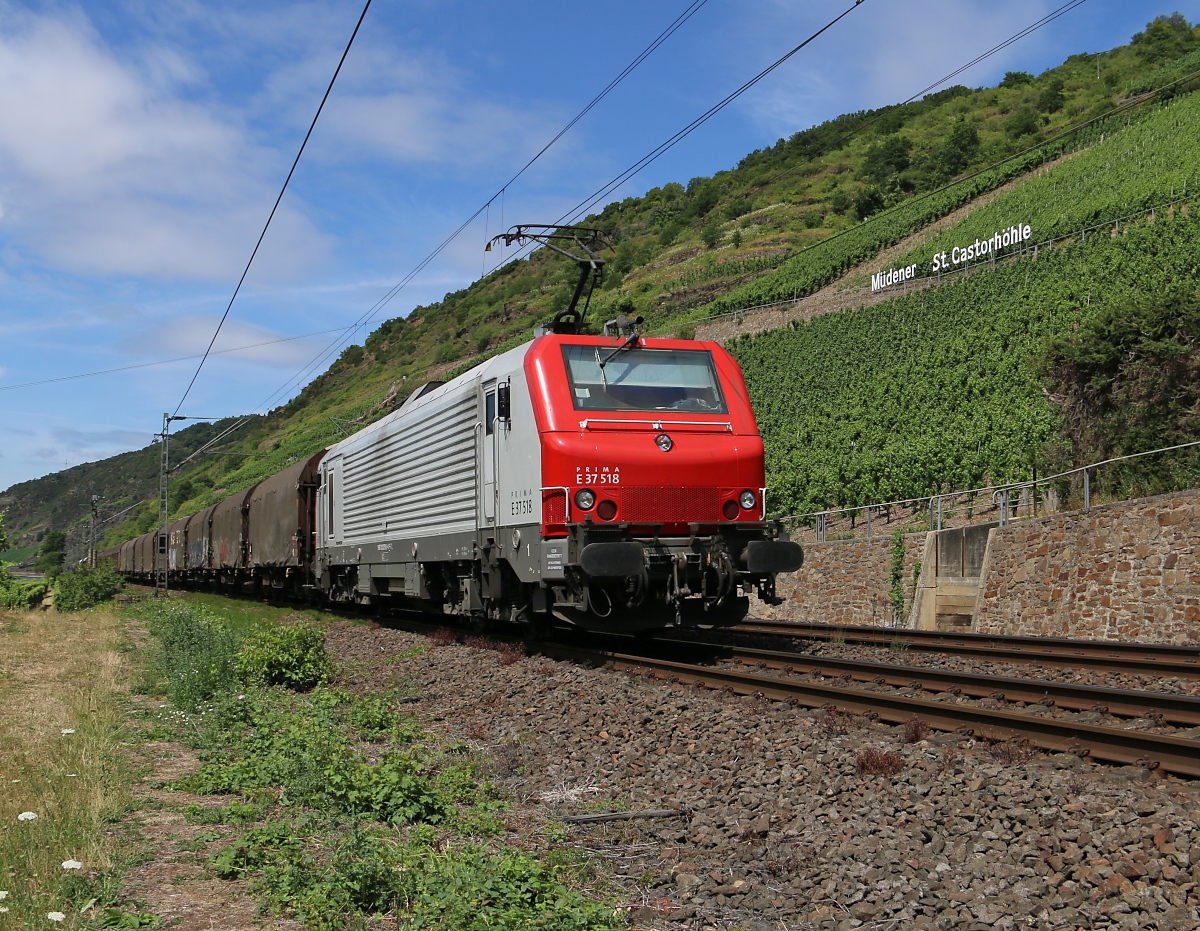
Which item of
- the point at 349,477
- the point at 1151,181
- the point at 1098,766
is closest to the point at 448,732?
the point at 1098,766

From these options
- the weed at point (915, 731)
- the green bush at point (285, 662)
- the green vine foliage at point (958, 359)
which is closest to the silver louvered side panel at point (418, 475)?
the green bush at point (285, 662)

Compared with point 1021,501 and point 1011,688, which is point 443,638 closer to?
point 1011,688

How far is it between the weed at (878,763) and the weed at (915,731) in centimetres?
51

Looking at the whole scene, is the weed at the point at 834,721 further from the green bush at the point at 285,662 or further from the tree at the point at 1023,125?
the tree at the point at 1023,125

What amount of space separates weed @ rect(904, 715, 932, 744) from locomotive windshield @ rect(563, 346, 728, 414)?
17.9 feet

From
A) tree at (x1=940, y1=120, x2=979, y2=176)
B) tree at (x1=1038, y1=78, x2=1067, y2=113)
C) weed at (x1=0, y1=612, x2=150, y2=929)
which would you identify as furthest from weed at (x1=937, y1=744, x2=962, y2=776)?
tree at (x1=1038, y1=78, x2=1067, y2=113)

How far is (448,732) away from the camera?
916 centimetres

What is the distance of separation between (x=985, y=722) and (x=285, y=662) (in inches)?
318

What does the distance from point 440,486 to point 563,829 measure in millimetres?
9078

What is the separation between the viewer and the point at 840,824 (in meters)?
5.53

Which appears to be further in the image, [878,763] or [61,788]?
[61,788]

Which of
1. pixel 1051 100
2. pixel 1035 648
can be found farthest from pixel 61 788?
pixel 1051 100

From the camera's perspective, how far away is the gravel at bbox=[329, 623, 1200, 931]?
4477 millimetres

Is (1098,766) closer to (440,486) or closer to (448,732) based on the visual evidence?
(448,732)
